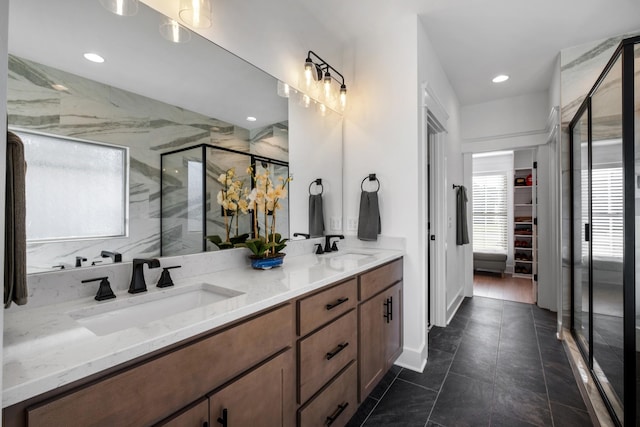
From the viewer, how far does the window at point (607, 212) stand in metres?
1.65

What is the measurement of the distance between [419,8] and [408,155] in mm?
1083

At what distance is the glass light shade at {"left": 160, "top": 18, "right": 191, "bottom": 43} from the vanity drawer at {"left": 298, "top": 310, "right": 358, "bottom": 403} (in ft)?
4.93

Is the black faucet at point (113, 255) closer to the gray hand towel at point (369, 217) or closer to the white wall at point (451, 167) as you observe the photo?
the gray hand towel at point (369, 217)

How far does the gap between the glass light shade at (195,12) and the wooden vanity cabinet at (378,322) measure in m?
1.54

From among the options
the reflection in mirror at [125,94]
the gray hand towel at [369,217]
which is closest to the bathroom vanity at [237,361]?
the reflection in mirror at [125,94]

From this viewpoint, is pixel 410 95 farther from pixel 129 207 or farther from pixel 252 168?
pixel 129 207

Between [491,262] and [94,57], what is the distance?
20.0ft

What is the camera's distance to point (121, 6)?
3.76 feet

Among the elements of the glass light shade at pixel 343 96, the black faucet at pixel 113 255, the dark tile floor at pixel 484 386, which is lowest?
the dark tile floor at pixel 484 386

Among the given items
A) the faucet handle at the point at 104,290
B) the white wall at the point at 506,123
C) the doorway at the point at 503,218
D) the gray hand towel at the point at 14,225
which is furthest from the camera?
the doorway at the point at 503,218

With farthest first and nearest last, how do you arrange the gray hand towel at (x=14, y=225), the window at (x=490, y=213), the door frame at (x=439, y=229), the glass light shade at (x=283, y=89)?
the window at (x=490, y=213) < the door frame at (x=439, y=229) < the glass light shade at (x=283, y=89) < the gray hand towel at (x=14, y=225)

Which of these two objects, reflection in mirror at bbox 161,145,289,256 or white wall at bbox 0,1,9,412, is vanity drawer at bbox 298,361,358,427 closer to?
reflection in mirror at bbox 161,145,289,256

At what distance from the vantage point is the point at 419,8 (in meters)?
2.15

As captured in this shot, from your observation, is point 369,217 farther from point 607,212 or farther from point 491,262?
point 491,262
